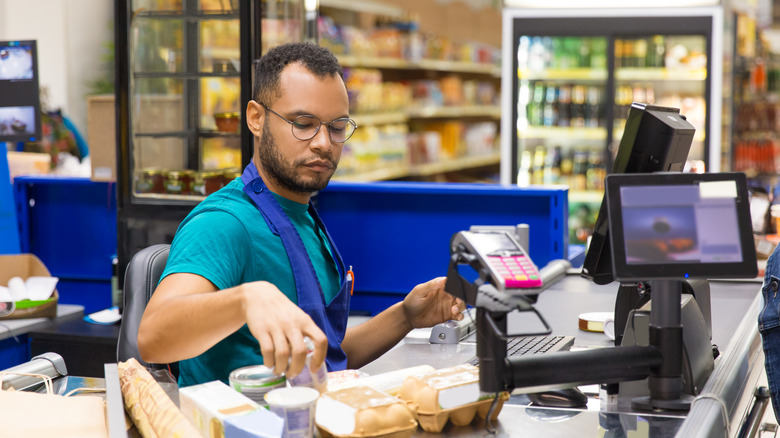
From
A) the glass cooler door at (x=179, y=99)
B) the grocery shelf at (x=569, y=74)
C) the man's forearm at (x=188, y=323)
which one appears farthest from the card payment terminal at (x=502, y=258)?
the grocery shelf at (x=569, y=74)

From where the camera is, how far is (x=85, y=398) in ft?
4.88

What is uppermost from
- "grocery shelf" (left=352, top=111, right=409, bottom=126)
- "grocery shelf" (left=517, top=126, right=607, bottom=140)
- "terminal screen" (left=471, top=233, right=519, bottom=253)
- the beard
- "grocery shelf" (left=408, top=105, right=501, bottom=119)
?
"grocery shelf" (left=408, top=105, right=501, bottom=119)

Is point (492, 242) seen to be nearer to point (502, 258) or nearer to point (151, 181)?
point (502, 258)

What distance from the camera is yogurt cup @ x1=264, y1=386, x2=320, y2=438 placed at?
121cm

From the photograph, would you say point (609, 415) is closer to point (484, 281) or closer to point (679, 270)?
point (679, 270)

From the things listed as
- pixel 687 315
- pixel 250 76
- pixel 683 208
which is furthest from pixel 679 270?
pixel 250 76

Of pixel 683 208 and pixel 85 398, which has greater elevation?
pixel 683 208

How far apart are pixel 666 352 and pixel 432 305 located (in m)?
0.56

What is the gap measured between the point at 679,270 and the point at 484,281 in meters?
0.34

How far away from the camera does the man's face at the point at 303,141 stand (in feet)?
5.86

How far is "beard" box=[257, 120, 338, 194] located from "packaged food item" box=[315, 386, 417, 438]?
1.96 ft

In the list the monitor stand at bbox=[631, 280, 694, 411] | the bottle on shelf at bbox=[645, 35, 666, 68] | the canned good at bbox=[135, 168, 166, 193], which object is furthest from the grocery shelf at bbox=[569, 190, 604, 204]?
the monitor stand at bbox=[631, 280, 694, 411]

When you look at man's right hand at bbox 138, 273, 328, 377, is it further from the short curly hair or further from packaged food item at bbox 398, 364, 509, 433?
the short curly hair

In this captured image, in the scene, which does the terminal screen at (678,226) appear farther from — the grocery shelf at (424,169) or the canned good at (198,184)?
the grocery shelf at (424,169)
